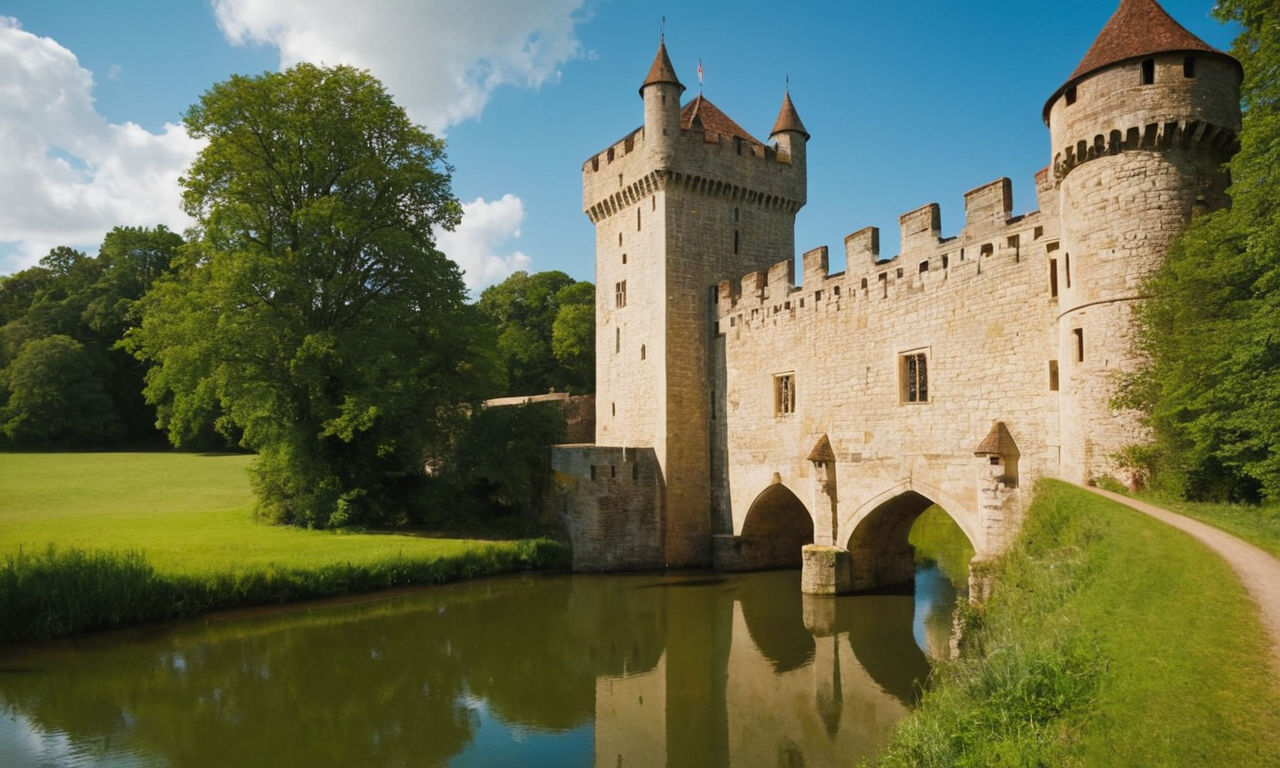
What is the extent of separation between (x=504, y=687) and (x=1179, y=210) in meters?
12.9

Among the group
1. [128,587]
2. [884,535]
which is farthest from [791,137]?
[128,587]

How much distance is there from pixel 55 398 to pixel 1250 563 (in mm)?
49445

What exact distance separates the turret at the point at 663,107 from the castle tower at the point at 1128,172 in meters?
12.1

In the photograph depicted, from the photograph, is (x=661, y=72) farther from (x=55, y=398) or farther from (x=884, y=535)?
(x=55, y=398)

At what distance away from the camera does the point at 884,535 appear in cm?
1930

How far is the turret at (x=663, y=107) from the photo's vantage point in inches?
894

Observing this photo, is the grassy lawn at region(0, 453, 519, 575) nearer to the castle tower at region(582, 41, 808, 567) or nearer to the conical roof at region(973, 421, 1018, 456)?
the castle tower at region(582, 41, 808, 567)

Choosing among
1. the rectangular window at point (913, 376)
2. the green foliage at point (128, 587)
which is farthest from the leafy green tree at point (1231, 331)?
the green foliage at point (128, 587)

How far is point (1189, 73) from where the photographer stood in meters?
11.8

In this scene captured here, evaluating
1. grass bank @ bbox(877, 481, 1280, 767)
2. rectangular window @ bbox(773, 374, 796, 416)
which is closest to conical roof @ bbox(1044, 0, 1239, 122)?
grass bank @ bbox(877, 481, 1280, 767)

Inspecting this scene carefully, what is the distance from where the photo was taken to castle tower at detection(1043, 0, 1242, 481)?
1182 cm

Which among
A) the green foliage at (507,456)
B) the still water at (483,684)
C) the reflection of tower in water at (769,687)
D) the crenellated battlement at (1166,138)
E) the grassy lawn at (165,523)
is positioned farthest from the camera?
the green foliage at (507,456)

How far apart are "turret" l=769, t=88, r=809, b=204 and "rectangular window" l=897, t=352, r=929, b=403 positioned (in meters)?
9.92

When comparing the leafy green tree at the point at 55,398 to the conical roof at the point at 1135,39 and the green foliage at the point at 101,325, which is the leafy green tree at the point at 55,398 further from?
the conical roof at the point at 1135,39
